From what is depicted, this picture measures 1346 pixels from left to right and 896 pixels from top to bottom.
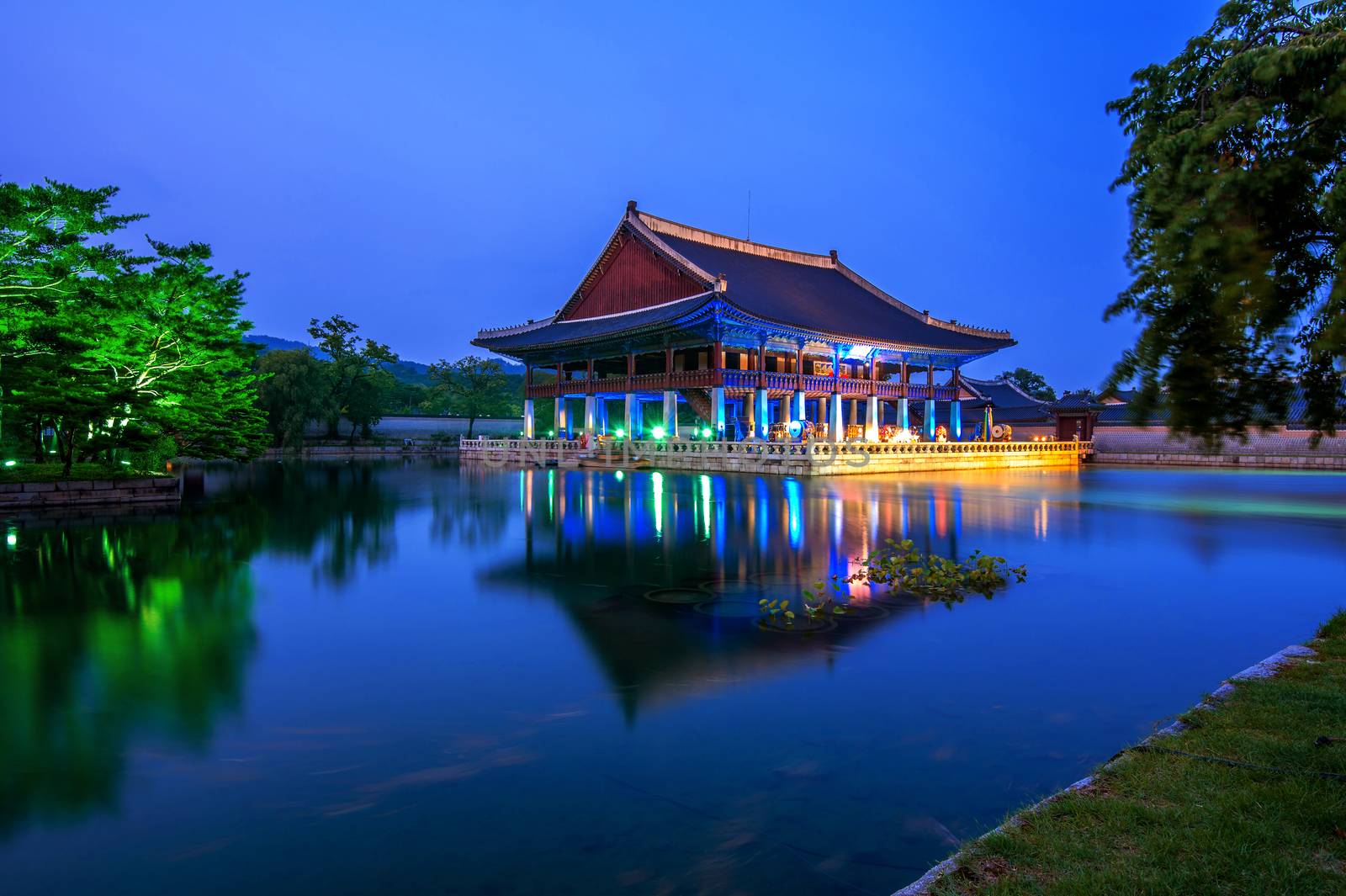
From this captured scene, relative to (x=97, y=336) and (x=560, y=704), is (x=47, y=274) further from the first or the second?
(x=560, y=704)

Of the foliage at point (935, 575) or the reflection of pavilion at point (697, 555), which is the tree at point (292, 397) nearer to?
the reflection of pavilion at point (697, 555)

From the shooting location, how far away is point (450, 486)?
27219 millimetres

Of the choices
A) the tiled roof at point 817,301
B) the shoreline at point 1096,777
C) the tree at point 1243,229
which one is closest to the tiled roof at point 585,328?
the tiled roof at point 817,301

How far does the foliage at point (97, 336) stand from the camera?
58.5 ft

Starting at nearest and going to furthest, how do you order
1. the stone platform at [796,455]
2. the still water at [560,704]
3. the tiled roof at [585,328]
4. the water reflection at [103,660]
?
the still water at [560,704], the water reflection at [103,660], the stone platform at [796,455], the tiled roof at [585,328]

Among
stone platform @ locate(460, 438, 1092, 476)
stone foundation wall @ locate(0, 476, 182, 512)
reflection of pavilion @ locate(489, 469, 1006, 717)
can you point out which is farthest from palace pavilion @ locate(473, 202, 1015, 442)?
stone foundation wall @ locate(0, 476, 182, 512)

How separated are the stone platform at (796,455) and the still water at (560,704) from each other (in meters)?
17.6

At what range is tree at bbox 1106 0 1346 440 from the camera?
3500 millimetres

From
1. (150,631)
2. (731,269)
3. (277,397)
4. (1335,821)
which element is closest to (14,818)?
(150,631)

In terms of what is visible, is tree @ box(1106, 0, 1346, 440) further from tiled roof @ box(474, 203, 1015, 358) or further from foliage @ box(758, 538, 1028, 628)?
tiled roof @ box(474, 203, 1015, 358)

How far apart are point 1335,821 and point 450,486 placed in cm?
2626

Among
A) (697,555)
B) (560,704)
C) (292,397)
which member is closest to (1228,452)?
(697,555)

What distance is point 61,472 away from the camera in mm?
19750

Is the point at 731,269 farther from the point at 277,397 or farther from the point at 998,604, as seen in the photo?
the point at 998,604
